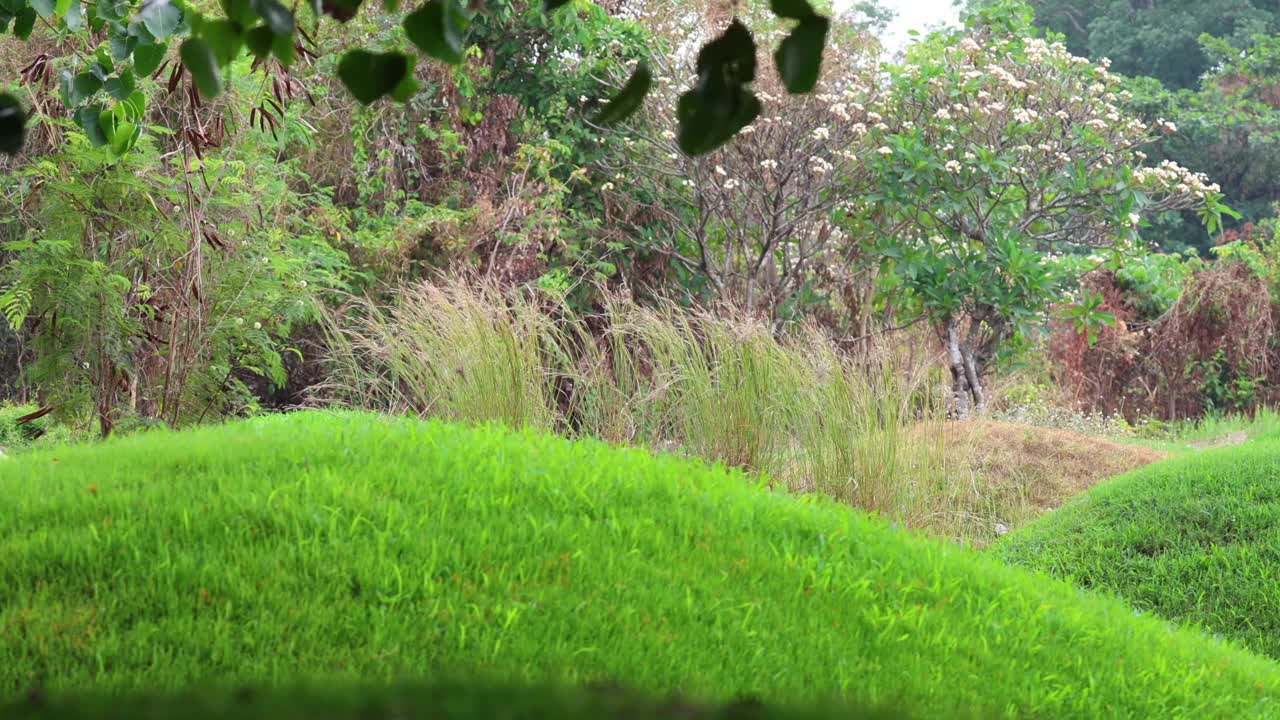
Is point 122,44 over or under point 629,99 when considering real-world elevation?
over

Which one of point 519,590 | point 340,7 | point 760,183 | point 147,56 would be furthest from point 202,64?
point 760,183

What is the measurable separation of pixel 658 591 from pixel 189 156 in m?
4.34

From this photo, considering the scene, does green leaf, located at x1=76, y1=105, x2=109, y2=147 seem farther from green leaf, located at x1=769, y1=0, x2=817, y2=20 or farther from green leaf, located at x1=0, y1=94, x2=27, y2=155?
green leaf, located at x1=769, y1=0, x2=817, y2=20

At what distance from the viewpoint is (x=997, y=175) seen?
9.48 meters

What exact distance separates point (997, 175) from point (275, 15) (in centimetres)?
902

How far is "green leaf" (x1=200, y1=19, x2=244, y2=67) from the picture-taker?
1.38m

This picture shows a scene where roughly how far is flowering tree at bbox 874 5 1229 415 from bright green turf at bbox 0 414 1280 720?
5.63 meters

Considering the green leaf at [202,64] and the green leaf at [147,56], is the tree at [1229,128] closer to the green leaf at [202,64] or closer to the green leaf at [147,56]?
the green leaf at [147,56]

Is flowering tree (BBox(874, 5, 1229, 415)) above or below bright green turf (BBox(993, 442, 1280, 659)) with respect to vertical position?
above

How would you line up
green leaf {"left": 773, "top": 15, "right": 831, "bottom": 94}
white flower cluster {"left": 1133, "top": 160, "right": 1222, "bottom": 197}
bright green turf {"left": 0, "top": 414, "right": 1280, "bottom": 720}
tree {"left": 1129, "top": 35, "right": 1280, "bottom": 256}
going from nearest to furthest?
1. green leaf {"left": 773, "top": 15, "right": 831, "bottom": 94}
2. bright green turf {"left": 0, "top": 414, "right": 1280, "bottom": 720}
3. white flower cluster {"left": 1133, "top": 160, "right": 1222, "bottom": 197}
4. tree {"left": 1129, "top": 35, "right": 1280, "bottom": 256}

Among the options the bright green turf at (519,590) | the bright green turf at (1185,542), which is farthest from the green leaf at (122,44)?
the bright green turf at (1185,542)

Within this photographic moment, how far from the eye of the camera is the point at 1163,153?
850 inches

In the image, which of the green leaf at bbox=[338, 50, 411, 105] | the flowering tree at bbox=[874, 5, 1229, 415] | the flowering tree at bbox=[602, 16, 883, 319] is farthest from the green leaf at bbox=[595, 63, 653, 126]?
the flowering tree at bbox=[874, 5, 1229, 415]

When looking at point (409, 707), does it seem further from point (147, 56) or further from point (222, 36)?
point (147, 56)
